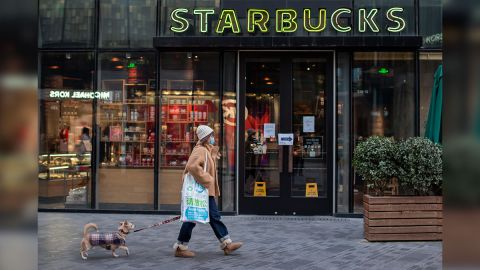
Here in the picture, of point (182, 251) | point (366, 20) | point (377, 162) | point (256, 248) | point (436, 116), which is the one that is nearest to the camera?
point (182, 251)

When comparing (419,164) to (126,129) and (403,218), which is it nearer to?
(403,218)

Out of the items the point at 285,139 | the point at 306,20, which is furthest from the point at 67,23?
the point at 285,139

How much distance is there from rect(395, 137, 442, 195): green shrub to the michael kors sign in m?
3.40

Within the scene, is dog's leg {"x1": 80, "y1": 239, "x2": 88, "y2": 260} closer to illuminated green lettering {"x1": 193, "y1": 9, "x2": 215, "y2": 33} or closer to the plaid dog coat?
the plaid dog coat

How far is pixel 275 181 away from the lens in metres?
10.8

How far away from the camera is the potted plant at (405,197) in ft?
26.0

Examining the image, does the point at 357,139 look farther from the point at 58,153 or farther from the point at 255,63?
the point at 58,153

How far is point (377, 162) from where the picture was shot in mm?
8109

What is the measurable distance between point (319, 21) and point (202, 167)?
189 inches

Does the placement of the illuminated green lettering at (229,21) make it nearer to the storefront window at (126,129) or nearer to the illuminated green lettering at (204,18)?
the illuminated green lettering at (204,18)

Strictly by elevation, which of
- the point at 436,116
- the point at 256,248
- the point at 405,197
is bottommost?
the point at 256,248

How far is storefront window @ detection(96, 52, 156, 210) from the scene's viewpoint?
36.0ft

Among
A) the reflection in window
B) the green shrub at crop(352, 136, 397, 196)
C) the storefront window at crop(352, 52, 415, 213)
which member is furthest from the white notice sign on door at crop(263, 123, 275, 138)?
the green shrub at crop(352, 136, 397, 196)

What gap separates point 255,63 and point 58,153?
465 centimetres
